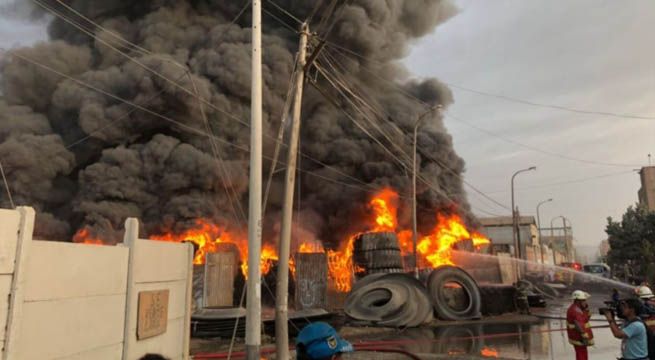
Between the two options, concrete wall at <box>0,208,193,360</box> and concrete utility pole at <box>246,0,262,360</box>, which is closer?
concrete wall at <box>0,208,193,360</box>

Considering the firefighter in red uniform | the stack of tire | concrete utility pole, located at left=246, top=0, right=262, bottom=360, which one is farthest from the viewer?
the stack of tire

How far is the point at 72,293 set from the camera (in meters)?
3.96

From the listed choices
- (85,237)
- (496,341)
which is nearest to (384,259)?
(496,341)

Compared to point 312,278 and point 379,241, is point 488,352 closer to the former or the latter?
point 312,278

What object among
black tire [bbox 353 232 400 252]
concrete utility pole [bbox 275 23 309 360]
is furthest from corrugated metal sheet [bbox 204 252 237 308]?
concrete utility pole [bbox 275 23 309 360]

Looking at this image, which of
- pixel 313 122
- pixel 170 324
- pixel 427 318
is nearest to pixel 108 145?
pixel 313 122

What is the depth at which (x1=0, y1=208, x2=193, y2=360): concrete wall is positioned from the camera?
3.29 metres

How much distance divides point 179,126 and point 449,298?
753 inches

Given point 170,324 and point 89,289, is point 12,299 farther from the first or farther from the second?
point 170,324

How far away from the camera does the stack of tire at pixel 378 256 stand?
21.3 meters

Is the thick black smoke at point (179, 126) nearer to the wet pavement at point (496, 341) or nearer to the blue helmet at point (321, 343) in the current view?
the wet pavement at point (496, 341)

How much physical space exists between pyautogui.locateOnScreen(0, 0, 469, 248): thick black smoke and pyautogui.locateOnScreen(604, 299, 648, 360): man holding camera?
2134 centimetres

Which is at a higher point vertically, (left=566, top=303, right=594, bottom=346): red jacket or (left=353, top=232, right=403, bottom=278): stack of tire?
(left=353, top=232, right=403, bottom=278): stack of tire

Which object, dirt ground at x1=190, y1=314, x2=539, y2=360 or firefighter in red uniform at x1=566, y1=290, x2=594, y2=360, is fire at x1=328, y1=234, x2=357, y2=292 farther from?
firefighter in red uniform at x1=566, y1=290, x2=594, y2=360
